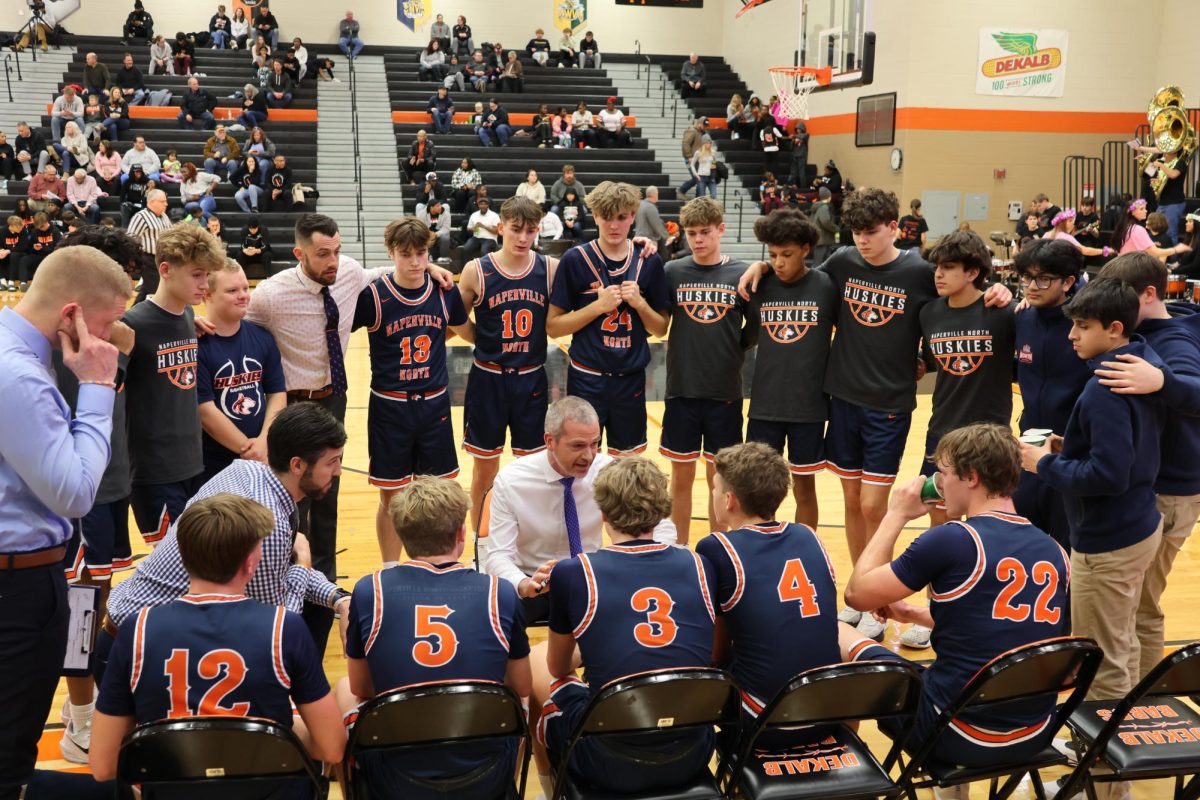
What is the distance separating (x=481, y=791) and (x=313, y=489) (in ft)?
4.20

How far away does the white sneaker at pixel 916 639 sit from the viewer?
4.90 m

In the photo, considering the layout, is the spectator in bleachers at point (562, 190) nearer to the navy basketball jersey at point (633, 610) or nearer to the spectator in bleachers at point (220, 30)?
the spectator in bleachers at point (220, 30)

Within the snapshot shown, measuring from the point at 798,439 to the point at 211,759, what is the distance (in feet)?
11.9

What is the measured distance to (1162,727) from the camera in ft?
10.6

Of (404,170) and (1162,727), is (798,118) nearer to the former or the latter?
(404,170)

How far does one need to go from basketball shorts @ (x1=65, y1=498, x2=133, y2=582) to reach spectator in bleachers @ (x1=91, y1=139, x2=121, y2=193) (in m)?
18.3

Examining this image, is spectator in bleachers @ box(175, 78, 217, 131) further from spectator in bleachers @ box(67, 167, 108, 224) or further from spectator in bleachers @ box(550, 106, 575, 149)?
spectator in bleachers @ box(550, 106, 575, 149)

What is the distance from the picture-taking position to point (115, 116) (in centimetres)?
2173

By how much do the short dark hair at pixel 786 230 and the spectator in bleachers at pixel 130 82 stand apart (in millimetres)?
22561

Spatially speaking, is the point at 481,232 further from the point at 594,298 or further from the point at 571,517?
the point at 571,517

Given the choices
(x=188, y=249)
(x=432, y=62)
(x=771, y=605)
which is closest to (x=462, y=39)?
(x=432, y=62)

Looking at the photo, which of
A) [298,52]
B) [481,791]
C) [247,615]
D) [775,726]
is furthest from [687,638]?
[298,52]

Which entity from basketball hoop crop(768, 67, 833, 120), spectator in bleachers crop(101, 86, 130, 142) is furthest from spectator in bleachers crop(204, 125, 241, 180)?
basketball hoop crop(768, 67, 833, 120)

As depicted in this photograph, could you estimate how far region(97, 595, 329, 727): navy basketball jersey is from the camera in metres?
2.54
